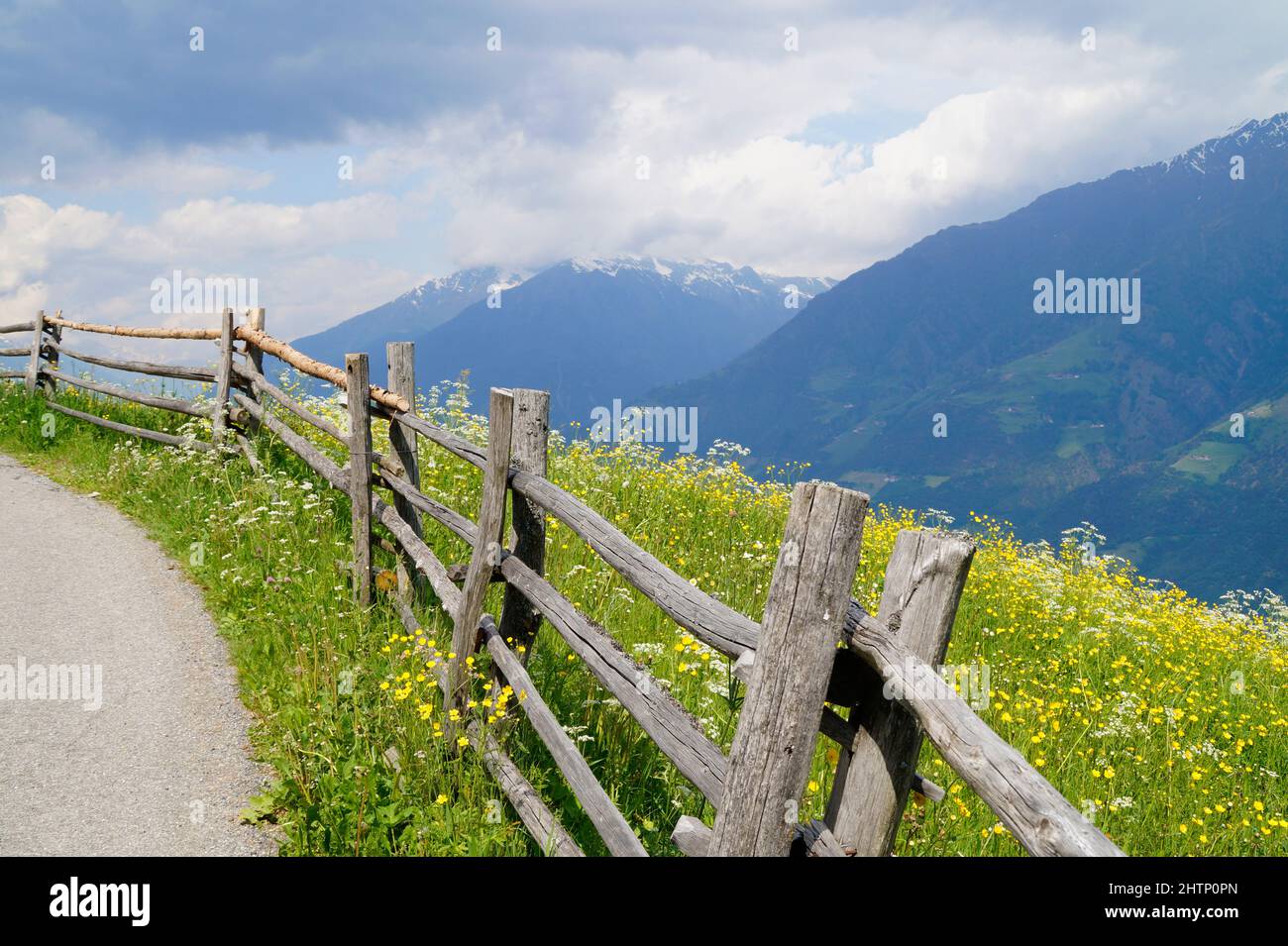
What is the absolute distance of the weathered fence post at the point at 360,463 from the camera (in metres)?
6.09

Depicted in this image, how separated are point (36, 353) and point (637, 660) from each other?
46.1 ft

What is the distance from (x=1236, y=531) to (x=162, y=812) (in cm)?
24409

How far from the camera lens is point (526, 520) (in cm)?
434

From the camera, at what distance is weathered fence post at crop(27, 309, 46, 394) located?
45.6ft

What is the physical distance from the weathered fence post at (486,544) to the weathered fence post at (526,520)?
0.21 feet

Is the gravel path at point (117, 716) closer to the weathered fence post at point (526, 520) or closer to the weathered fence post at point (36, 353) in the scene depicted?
the weathered fence post at point (526, 520)

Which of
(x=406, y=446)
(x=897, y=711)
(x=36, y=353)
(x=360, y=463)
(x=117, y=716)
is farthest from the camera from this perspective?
(x=36, y=353)

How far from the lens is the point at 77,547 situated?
7871mm

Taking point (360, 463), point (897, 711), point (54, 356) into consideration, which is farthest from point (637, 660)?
point (54, 356)

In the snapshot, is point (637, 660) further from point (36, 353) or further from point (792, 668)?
point (36, 353)
